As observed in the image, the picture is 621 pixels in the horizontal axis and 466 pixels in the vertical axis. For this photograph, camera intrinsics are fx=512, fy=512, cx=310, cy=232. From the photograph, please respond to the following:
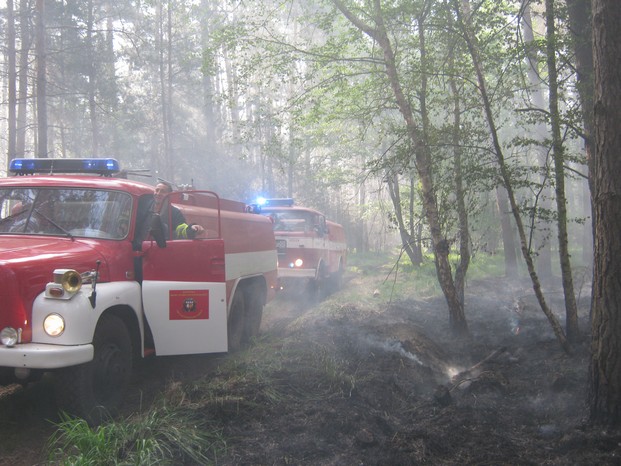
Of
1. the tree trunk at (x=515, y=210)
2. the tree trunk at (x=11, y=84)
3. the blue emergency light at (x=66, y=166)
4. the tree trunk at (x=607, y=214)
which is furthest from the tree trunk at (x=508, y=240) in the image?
the tree trunk at (x=11, y=84)

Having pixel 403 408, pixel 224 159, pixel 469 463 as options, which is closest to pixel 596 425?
pixel 469 463

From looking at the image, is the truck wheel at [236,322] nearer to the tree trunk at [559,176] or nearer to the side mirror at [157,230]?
the side mirror at [157,230]

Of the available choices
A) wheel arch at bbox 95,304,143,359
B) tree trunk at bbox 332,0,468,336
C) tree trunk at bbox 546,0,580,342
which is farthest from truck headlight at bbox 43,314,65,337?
tree trunk at bbox 332,0,468,336

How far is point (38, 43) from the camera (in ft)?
47.3

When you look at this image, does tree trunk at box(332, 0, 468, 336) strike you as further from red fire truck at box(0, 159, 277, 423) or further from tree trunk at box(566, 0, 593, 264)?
red fire truck at box(0, 159, 277, 423)

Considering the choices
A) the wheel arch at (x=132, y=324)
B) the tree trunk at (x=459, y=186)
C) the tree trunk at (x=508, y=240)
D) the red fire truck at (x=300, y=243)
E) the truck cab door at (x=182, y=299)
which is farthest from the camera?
the tree trunk at (x=508, y=240)

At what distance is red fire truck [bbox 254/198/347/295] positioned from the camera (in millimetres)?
12477

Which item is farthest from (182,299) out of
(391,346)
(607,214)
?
(607,214)

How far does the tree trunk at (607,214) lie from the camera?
457 cm

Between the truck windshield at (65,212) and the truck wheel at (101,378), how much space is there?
106 centimetres

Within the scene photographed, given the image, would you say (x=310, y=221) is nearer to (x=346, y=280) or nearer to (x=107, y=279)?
(x=346, y=280)

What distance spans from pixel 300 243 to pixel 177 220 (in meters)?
6.27

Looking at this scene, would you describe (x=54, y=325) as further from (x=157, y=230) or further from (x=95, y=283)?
(x=157, y=230)

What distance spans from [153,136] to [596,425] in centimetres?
3136
